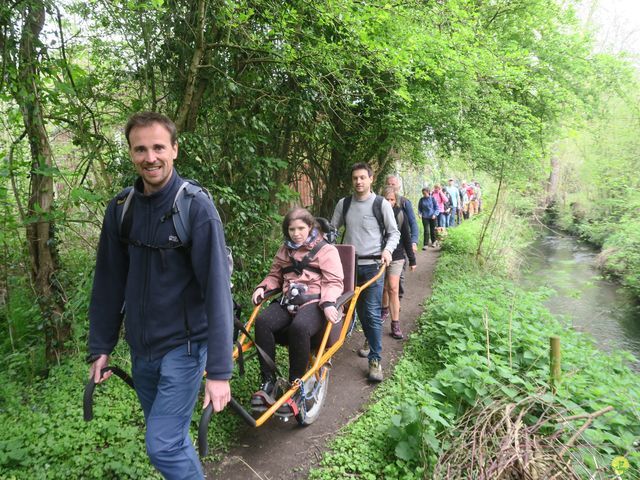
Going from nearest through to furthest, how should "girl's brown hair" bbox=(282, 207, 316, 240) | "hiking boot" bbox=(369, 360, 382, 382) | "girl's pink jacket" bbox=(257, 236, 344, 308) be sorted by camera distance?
"girl's pink jacket" bbox=(257, 236, 344, 308)
"girl's brown hair" bbox=(282, 207, 316, 240)
"hiking boot" bbox=(369, 360, 382, 382)

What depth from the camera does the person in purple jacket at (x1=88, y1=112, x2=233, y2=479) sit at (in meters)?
1.73

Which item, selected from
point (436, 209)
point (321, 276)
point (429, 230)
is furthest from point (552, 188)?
point (321, 276)

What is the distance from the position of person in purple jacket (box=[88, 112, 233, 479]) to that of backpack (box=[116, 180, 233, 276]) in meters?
0.01

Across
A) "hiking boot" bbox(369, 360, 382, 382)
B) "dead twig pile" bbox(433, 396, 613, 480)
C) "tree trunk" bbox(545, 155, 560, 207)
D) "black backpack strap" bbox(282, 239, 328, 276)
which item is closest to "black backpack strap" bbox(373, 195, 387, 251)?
"black backpack strap" bbox(282, 239, 328, 276)

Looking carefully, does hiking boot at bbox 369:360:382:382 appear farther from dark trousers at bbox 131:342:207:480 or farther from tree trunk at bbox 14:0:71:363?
tree trunk at bbox 14:0:71:363

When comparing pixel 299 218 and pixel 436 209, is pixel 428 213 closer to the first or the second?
pixel 436 209

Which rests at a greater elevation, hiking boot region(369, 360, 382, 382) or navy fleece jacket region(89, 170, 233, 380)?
navy fleece jacket region(89, 170, 233, 380)

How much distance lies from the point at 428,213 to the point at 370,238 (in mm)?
7532

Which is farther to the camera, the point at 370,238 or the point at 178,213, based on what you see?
the point at 370,238

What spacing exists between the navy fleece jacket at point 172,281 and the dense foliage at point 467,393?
5.29 ft

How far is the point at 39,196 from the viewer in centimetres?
347

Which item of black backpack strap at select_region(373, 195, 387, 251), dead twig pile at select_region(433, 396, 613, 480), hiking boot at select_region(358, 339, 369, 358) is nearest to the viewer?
dead twig pile at select_region(433, 396, 613, 480)

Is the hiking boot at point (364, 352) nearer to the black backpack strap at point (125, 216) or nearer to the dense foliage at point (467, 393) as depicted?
the dense foliage at point (467, 393)

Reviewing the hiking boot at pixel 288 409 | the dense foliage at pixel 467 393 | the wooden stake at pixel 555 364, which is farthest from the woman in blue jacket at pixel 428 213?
the hiking boot at pixel 288 409
